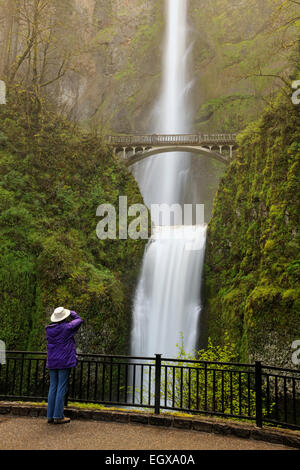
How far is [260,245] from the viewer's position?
56.1 ft

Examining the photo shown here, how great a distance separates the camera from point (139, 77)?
159ft

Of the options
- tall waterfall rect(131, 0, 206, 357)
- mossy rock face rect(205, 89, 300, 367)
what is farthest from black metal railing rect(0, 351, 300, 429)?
tall waterfall rect(131, 0, 206, 357)

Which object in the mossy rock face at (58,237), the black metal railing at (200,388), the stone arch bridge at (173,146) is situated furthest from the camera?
the stone arch bridge at (173,146)

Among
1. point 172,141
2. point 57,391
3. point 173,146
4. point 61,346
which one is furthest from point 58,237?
point 172,141

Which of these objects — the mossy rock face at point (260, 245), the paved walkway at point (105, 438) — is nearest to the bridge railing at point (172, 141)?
the mossy rock face at point (260, 245)

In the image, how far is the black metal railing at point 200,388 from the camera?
677cm

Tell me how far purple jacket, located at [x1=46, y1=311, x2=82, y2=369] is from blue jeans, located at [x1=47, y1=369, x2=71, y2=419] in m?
0.20

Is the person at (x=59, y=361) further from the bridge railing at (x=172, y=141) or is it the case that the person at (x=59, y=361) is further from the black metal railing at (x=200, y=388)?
the bridge railing at (x=172, y=141)

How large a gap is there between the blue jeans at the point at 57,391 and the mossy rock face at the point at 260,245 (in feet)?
31.0

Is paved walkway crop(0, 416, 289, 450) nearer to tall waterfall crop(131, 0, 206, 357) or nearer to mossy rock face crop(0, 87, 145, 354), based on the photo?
tall waterfall crop(131, 0, 206, 357)

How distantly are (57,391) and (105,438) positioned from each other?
1220 mm

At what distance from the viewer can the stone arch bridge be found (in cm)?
3066

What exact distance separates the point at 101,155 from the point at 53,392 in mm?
20655

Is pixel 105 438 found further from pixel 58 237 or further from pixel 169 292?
pixel 169 292
